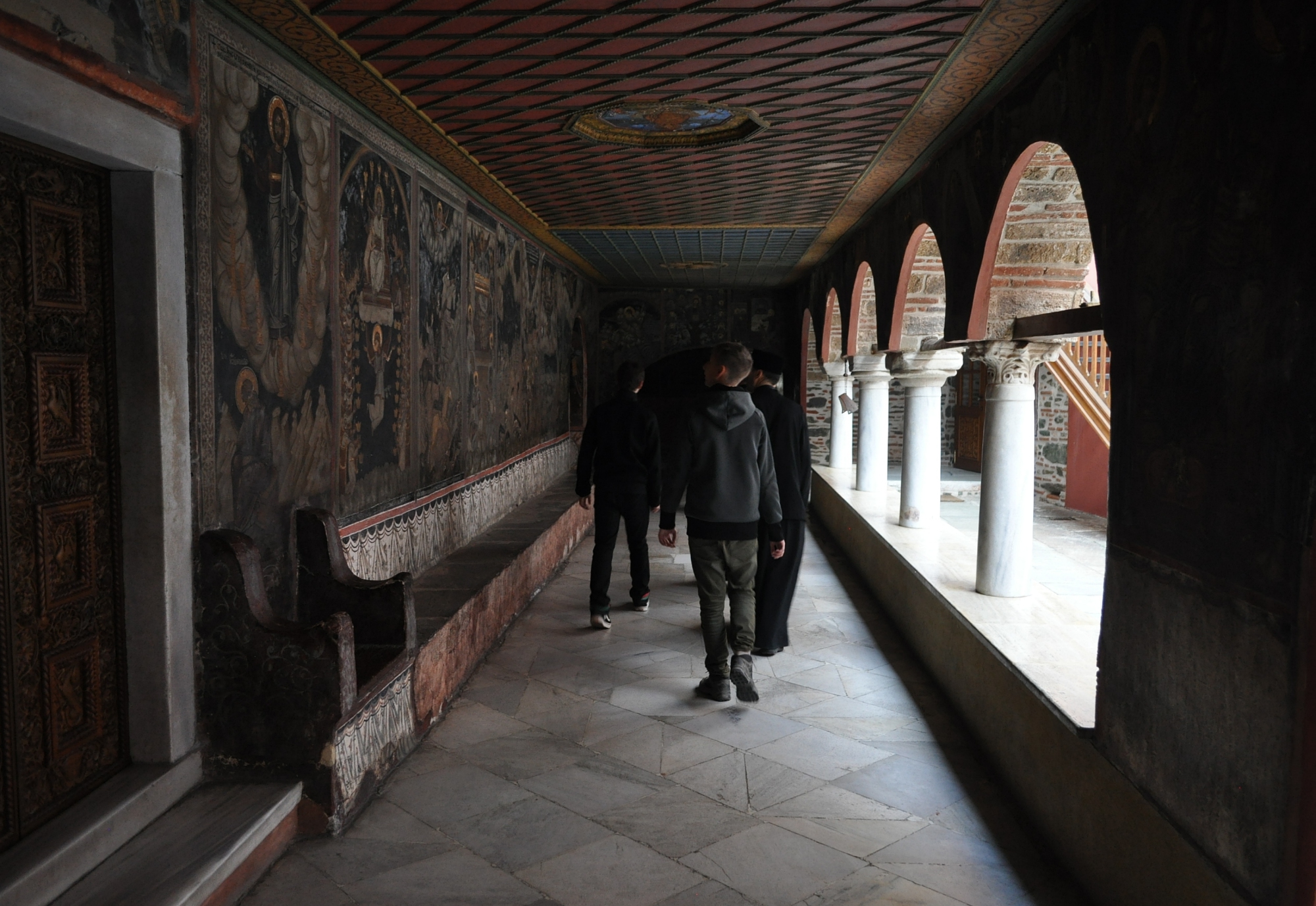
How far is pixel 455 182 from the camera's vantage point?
21.2 ft

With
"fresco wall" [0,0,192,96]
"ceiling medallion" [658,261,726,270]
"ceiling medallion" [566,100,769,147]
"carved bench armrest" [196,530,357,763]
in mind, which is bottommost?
"carved bench armrest" [196,530,357,763]

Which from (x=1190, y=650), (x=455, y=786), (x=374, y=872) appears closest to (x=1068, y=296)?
(x=1190, y=650)

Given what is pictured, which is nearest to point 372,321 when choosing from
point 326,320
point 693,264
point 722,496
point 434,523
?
point 326,320

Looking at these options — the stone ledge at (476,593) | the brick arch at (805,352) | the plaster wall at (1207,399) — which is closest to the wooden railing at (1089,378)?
the brick arch at (805,352)

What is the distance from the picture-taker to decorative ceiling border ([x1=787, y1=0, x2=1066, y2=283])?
11.2 ft

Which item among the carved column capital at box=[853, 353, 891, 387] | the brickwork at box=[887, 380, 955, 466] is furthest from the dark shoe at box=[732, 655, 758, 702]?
the brickwork at box=[887, 380, 955, 466]

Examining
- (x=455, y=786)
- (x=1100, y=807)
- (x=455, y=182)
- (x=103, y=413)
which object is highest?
(x=455, y=182)

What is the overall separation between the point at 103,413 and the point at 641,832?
230 cm

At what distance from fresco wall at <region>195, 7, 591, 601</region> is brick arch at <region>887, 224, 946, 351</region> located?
11.2 ft

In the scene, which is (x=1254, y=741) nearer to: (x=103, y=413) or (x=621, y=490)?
(x=103, y=413)

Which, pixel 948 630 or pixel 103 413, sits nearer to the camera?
pixel 103 413

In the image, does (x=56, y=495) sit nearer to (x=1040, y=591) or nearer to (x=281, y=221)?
(x=281, y=221)

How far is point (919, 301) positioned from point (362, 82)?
14.8 ft

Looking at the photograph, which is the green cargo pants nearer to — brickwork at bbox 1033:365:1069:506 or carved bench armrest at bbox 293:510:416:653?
carved bench armrest at bbox 293:510:416:653
